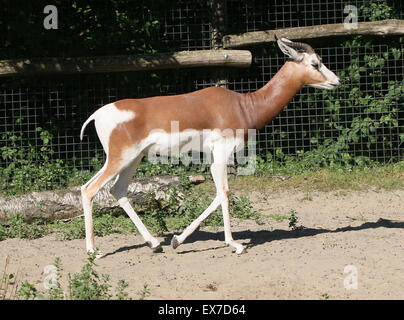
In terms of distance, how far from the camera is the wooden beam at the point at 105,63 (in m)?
11.3

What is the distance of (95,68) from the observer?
11320 millimetres

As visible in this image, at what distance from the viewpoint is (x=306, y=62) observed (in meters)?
8.41

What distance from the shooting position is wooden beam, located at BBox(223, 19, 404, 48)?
37.8ft

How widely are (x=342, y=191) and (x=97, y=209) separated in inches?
126

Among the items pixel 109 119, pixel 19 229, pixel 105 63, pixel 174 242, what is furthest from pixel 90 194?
pixel 105 63

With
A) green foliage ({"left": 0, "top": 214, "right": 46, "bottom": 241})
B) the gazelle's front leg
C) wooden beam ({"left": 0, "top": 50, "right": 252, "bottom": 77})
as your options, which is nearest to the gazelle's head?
the gazelle's front leg

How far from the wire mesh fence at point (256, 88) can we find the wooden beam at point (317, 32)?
325 mm

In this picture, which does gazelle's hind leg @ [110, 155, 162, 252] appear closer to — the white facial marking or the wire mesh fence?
the white facial marking

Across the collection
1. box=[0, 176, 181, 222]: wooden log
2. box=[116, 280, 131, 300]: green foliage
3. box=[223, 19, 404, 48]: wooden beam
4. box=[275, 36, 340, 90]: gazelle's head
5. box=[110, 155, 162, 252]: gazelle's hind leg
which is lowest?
box=[116, 280, 131, 300]: green foliage

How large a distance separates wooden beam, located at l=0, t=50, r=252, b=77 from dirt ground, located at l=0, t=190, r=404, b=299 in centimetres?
252

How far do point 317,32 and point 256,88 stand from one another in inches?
47.5

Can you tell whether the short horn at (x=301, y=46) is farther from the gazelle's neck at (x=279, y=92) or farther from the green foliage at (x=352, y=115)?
the green foliage at (x=352, y=115)

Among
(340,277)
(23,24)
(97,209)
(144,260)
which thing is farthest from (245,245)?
(23,24)

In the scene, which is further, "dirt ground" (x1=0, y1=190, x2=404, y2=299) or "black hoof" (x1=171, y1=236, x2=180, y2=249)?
"black hoof" (x1=171, y1=236, x2=180, y2=249)
